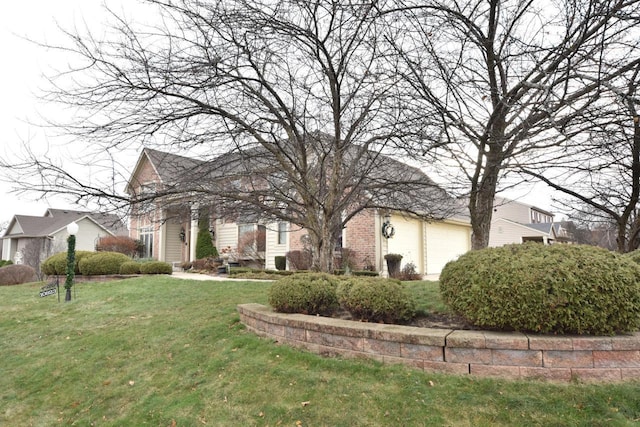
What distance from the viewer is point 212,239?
63.6ft

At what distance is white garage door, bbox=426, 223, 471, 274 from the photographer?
17.1 meters

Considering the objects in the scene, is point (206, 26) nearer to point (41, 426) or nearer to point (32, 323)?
point (41, 426)

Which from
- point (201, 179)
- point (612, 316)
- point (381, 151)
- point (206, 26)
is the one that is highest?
point (206, 26)

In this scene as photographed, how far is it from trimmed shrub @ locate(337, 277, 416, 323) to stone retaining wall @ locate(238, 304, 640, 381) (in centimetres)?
36

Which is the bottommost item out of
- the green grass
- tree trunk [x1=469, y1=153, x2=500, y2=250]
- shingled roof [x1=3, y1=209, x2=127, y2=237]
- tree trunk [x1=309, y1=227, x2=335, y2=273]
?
the green grass

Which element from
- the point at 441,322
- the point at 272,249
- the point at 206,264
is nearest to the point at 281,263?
the point at 272,249

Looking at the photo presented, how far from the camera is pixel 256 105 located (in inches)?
251

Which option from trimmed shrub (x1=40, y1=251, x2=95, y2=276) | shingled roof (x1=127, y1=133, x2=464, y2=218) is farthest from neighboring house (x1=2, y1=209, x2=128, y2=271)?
shingled roof (x1=127, y1=133, x2=464, y2=218)

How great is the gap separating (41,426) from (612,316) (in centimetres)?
554

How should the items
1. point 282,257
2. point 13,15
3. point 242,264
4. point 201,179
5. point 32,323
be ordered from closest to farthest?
1. point 13,15
2. point 201,179
3. point 32,323
4. point 282,257
5. point 242,264

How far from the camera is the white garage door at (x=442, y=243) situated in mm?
17109

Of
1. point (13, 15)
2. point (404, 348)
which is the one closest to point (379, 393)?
point (404, 348)

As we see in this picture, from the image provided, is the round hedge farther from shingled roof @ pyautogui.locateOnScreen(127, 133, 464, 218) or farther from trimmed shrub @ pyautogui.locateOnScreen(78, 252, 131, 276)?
trimmed shrub @ pyautogui.locateOnScreen(78, 252, 131, 276)

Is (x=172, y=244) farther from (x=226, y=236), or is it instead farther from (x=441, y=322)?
(x=441, y=322)
